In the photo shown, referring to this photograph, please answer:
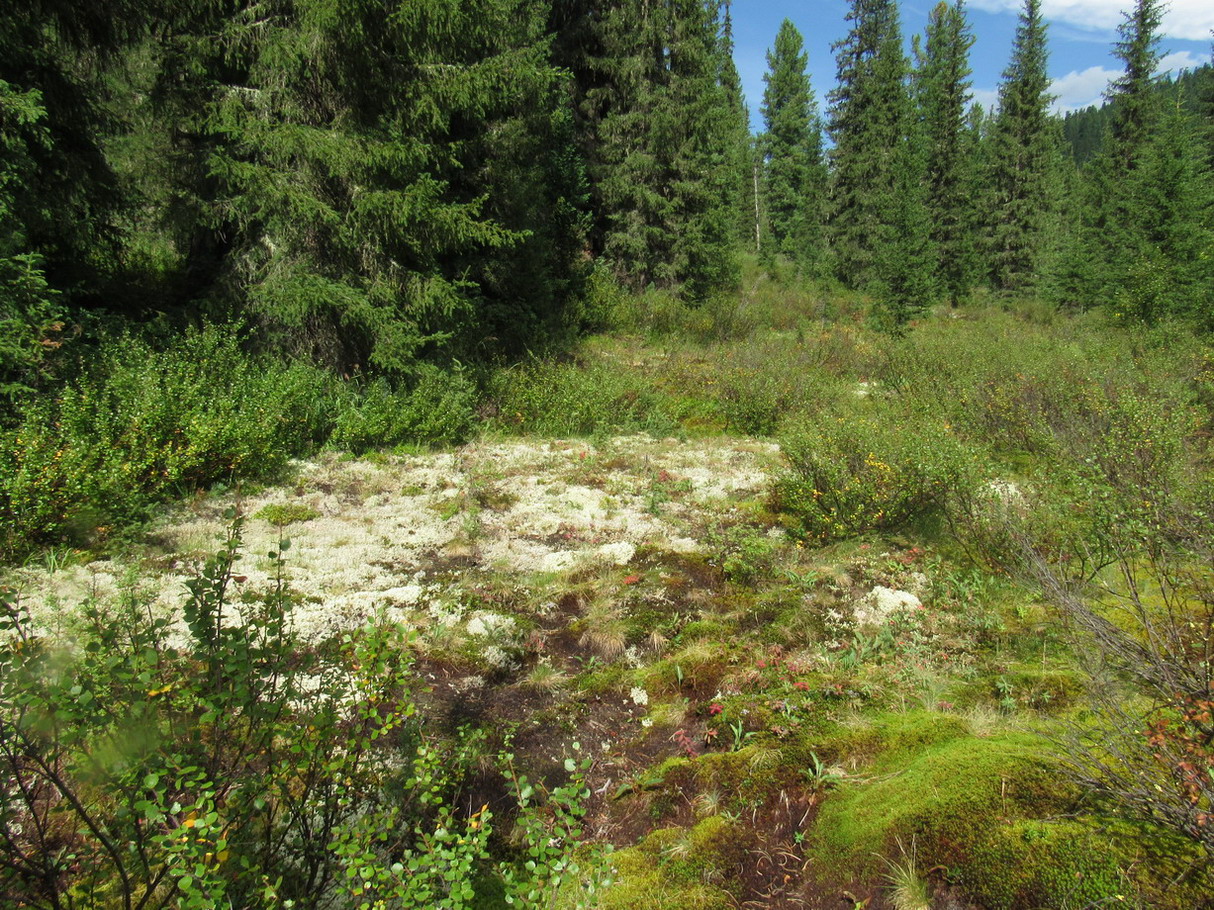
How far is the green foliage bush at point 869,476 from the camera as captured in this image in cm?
588

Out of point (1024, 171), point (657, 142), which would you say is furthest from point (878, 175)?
point (657, 142)

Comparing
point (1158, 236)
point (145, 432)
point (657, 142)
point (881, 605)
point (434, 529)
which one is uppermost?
point (657, 142)

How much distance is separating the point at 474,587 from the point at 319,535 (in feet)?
5.69

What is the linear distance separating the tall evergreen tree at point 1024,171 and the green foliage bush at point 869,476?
1259 inches

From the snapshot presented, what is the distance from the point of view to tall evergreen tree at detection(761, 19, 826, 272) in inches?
1369

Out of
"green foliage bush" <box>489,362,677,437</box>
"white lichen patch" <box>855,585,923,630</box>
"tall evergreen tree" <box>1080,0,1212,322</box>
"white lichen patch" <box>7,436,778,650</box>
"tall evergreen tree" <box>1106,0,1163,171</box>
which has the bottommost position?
"white lichen patch" <box>855,585,923,630</box>

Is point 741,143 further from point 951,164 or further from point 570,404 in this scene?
point 570,404

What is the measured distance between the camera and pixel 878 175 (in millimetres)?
29188

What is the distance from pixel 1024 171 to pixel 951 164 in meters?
4.06

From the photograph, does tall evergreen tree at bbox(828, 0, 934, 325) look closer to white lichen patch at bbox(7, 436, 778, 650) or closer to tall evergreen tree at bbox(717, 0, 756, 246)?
tall evergreen tree at bbox(717, 0, 756, 246)

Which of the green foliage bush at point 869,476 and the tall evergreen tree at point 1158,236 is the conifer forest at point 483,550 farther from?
the tall evergreen tree at point 1158,236

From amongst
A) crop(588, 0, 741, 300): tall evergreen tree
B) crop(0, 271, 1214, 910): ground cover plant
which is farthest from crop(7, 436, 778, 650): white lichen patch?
crop(588, 0, 741, 300): tall evergreen tree

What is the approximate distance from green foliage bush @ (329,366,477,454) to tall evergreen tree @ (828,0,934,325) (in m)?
16.5

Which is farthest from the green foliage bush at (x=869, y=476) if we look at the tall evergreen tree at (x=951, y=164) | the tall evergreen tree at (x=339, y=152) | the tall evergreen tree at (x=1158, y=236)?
the tall evergreen tree at (x=951, y=164)
